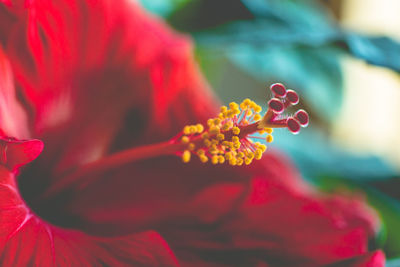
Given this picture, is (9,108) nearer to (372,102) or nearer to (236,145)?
(236,145)

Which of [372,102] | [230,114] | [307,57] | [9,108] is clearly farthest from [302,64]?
[372,102]

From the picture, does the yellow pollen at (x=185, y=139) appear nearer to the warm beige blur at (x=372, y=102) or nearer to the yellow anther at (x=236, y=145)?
the yellow anther at (x=236, y=145)

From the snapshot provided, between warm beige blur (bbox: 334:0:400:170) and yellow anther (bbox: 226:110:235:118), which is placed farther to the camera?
warm beige blur (bbox: 334:0:400:170)

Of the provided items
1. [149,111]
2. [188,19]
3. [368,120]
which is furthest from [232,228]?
[368,120]

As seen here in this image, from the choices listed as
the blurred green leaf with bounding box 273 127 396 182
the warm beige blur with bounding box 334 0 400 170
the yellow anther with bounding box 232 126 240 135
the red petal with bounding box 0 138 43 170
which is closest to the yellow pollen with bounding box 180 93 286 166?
the yellow anther with bounding box 232 126 240 135

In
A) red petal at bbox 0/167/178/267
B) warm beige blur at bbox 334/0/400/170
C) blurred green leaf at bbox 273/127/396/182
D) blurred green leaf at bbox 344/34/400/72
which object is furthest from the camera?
warm beige blur at bbox 334/0/400/170

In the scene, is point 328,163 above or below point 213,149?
below

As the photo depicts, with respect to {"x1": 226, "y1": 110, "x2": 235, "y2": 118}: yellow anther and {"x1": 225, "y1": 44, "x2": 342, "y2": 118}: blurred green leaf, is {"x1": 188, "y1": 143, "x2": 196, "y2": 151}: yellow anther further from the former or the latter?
{"x1": 225, "y1": 44, "x2": 342, "y2": 118}: blurred green leaf
